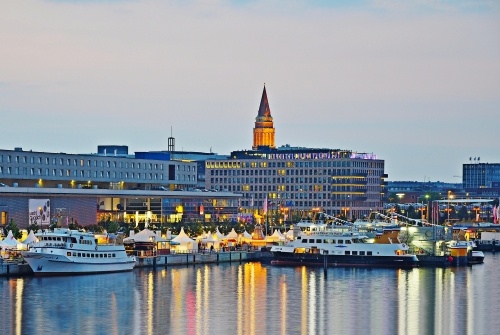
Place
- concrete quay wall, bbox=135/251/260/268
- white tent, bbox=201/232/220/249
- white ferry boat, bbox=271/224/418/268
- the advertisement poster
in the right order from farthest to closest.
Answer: the advertisement poster → white tent, bbox=201/232/220/249 → white ferry boat, bbox=271/224/418/268 → concrete quay wall, bbox=135/251/260/268

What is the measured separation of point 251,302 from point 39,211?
256 feet

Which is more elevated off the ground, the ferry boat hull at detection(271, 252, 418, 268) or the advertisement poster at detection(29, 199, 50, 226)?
the advertisement poster at detection(29, 199, 50, 226)

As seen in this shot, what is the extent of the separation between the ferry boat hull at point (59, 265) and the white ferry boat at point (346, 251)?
96.4ft

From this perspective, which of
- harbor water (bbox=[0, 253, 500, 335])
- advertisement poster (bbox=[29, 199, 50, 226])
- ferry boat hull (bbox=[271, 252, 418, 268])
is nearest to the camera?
harbor water (bbox=[0, 253, 500, 335])

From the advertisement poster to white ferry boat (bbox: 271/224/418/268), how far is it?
44.4m

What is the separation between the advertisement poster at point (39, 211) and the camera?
166000 millimetres

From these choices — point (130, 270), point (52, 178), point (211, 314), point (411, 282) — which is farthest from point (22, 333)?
point (52, 178)

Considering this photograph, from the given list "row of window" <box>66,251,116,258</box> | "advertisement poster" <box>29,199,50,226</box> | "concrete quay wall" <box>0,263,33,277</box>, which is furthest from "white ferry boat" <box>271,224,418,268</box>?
"advertisement poster" <box>29,199,50,226</box>

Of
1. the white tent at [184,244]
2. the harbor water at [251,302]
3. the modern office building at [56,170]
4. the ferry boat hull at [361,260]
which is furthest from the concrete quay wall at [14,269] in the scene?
the modern office building at [56,170]

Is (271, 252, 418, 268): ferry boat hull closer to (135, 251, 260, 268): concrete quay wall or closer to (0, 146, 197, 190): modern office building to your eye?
(135, 251, 260, 268): concrete quay wall

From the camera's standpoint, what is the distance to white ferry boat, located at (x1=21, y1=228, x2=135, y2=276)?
360ft

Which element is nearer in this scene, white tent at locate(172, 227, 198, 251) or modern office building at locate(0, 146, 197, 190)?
white tent at locate(172, 227, 198, 251)

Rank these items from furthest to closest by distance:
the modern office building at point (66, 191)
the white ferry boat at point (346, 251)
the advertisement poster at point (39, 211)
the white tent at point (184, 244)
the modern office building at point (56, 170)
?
1. the modern office building at point (56, 170)
2. the advertisement poster at point (39, 211)
3. the modern office building at point (66, 191)
4. the white tent at point (184, 244)
5. the white ferry boat at point (346, 251)

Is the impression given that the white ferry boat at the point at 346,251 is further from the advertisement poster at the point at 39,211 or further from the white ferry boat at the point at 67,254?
the advertisement poster at the point at 39,211
